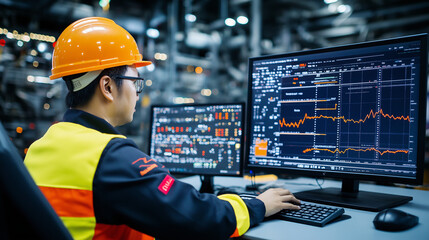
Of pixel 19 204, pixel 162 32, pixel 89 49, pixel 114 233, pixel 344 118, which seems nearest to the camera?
pixel 19 204

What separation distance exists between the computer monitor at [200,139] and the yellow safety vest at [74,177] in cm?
77

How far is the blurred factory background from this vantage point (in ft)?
19.3

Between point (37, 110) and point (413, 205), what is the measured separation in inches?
271

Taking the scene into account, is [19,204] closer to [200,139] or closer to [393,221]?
[393,221]

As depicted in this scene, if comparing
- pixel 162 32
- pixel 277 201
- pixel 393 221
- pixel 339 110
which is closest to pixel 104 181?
pixel 277 201

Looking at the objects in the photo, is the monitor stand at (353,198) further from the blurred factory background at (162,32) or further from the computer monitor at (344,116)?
the blurred factory background at (162,32)

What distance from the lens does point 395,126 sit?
3.86ft

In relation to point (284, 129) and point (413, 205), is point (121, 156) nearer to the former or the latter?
point (284, 129)

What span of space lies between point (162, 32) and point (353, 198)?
7284 mm

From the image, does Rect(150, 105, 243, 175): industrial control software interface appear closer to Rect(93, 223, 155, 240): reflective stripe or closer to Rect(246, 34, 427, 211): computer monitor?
Rect(246, 34, 427, 211): computer monitor

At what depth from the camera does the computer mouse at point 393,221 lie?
92 centimetres

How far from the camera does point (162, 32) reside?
7.89 metres

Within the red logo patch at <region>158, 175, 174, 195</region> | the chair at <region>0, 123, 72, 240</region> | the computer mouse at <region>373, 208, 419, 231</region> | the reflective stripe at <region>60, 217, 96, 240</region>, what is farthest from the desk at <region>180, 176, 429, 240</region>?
the chair at <region>0, 123, 72, 240</region>

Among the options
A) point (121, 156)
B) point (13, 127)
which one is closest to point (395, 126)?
point (121, 156)
